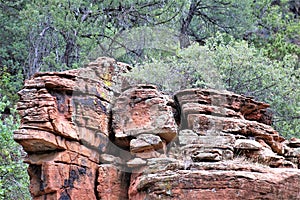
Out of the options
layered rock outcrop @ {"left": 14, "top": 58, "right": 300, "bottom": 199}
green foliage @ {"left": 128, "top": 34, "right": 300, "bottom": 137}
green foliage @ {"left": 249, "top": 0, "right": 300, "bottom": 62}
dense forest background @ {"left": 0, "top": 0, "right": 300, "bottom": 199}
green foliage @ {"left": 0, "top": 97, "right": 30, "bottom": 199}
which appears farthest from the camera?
green foliage @ {"left": 249, "top": 0, "right": 300, "bottom": 62}

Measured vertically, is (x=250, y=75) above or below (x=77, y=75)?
above

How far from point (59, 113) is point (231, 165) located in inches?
143

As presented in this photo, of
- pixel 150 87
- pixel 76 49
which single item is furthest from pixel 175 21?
pixel 150 87

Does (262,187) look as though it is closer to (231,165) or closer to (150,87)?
(231,165)

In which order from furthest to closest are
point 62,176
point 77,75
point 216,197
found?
point 77,75 → point 62,176 → point 216,197

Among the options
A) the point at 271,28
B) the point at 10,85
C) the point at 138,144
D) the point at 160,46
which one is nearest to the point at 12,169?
the point at 138,144

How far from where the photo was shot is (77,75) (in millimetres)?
11898

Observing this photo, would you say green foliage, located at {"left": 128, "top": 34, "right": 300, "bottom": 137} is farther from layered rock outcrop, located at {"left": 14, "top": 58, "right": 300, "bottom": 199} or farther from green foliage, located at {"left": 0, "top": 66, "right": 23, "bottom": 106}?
layered rock outcrop, located at {"left": 14, "top": 58, "right": 300, "bottom": 199}

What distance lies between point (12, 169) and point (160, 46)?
10283 mm

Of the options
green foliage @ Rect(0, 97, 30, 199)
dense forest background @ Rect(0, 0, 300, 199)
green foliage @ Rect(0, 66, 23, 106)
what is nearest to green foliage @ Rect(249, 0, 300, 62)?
dense forest background @ Rect(0, 0, 300, 199)

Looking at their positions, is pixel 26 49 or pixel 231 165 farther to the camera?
pixel 26 49

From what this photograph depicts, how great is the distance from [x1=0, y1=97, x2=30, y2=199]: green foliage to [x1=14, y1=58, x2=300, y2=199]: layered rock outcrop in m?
5.11

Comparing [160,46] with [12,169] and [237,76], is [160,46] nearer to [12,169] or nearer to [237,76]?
[237,76]

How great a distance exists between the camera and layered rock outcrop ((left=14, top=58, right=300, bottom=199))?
10.1 m
